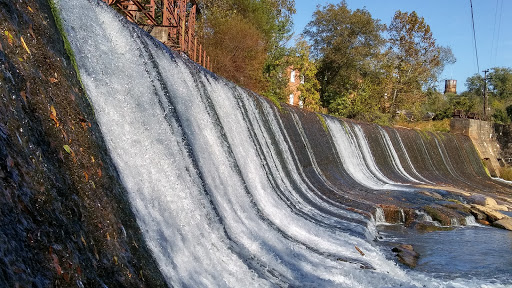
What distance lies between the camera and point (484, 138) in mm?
29422

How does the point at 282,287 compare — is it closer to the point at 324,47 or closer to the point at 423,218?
the point at 423,218

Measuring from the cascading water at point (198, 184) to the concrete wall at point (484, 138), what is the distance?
21.8 m

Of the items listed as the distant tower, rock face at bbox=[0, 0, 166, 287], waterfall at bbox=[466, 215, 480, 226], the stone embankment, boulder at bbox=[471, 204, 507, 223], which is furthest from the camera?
the distant tower

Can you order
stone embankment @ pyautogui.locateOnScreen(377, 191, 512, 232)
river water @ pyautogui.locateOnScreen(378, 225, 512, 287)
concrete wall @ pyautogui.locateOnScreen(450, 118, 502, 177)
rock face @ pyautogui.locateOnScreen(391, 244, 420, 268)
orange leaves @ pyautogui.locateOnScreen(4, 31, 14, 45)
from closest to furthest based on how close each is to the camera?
orange leaves @ pyautogui.locateOnScreen(4, 31, 14, 45), river water @ pyautogui.locateOnScreen(378, 225, 512, 287), rock face @ pyautogui.locateOnScreen(391, 244, 420, 268), stone embankment @ pyautogui.locateOnScreen(377, 191, 512, 232), concrete wall @ pyautogui.locateOnScreen(450, 118, 502, 177)

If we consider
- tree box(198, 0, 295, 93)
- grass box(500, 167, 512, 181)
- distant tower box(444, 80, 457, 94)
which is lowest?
grass box(500, 167, 512, 181)

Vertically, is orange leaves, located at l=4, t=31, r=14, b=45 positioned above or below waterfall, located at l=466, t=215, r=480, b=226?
above

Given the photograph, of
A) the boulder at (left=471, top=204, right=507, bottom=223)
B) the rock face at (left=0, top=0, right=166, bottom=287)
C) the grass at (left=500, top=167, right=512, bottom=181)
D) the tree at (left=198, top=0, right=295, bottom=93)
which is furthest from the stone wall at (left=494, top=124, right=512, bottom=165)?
the rock face at (left=0, top=0, right=166, bottom=287)

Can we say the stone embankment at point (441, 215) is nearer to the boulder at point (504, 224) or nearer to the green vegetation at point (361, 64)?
the boulder at point (504, 224)

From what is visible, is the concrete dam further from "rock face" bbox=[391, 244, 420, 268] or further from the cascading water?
"rock face" bbox=[391, 244, 420, 268]

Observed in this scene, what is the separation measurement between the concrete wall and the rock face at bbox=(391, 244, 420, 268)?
22199 millimetres

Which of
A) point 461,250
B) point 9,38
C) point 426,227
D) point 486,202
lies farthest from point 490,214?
point 9,38

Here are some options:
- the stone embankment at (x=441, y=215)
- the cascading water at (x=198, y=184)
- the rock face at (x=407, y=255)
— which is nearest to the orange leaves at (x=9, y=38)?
the cascading water at (x=198, y=184)

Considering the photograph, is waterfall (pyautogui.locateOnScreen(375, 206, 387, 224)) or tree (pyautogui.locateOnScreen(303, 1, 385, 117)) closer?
waterfall (pyautogui.locateOnScreen(375, 206, 387, 224))

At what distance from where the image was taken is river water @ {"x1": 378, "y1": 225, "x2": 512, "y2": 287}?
7375 millimetres
